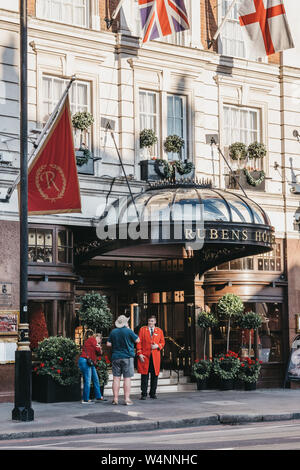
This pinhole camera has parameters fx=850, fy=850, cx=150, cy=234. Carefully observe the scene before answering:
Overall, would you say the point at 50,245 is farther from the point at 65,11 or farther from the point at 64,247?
the point at 65,11

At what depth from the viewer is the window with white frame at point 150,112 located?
22406 mm

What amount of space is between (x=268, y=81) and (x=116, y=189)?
244 inches

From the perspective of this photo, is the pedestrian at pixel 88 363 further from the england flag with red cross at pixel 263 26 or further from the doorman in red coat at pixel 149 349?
the england flag with red cross at pixel 263 26

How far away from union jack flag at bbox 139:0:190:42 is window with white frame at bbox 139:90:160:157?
75.4 inches

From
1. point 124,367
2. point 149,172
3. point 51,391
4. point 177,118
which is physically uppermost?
point 177,118

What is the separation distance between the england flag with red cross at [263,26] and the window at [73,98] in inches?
175

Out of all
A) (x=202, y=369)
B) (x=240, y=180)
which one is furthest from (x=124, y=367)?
(x=240, y=180)

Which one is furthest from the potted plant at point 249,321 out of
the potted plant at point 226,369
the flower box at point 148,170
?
the flower box at point 148,170

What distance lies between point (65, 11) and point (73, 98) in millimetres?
2258

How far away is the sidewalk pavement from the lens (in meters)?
14.5

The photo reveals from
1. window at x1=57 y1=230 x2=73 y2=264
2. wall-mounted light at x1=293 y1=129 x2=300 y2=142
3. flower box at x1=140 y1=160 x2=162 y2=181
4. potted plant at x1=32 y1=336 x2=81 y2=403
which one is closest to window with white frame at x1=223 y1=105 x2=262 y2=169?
wall-mounted light at x1=293 y1=129 x2=300 y2=142

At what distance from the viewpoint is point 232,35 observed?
24312 mm

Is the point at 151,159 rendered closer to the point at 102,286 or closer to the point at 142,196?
the point at 142,196
